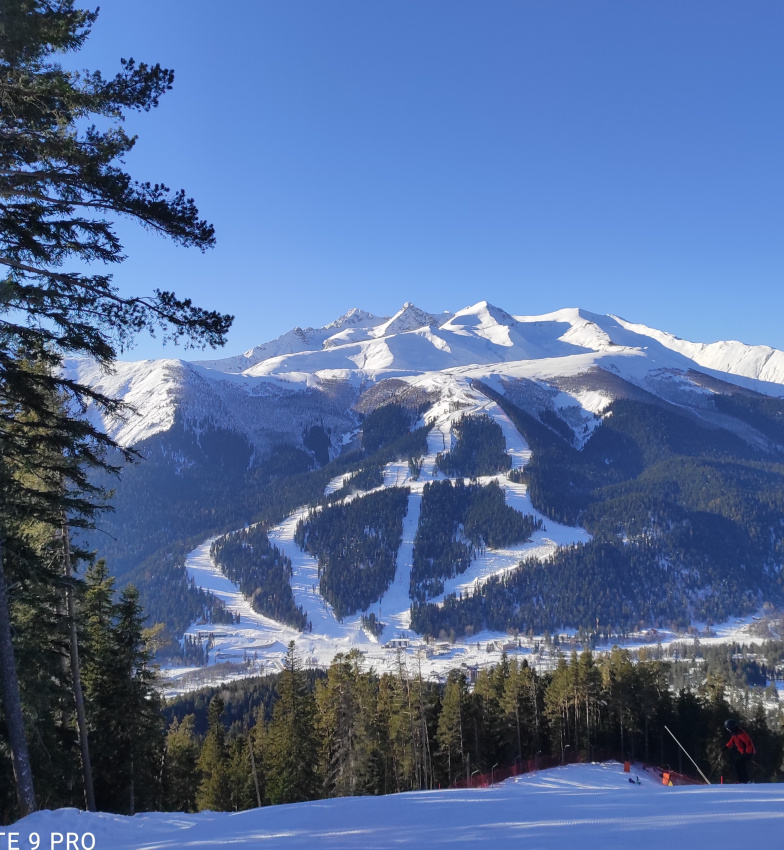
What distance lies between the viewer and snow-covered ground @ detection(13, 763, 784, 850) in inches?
328

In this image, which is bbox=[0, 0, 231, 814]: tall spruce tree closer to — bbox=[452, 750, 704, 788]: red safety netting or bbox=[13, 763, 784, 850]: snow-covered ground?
bbox=[13, 763, 784, 850]: snow-covered ground

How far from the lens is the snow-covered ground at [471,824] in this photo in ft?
27.3

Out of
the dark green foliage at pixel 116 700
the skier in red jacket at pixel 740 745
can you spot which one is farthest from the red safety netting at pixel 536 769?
the skier in red jacket at pixel 740 745

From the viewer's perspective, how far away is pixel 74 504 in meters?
15.7

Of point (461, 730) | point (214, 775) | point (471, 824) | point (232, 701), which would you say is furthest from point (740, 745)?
point (232, 701)

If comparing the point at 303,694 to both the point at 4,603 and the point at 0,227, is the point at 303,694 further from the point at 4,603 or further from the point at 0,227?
the point at 0,227

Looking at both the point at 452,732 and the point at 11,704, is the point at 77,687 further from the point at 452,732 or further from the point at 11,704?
the point at 452,732

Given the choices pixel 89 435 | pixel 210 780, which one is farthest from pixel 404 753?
pixel 89 435

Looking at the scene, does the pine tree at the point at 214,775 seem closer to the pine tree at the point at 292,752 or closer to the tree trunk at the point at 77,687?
the pine tree at the point at 292,752

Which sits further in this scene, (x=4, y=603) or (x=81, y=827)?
(x=4, y=603)

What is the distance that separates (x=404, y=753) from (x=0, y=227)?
41040 mm

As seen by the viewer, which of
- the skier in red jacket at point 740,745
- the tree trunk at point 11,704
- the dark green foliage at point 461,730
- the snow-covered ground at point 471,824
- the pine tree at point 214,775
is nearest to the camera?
the snow-covered ground at point 471,824

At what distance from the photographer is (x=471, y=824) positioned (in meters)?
9.59

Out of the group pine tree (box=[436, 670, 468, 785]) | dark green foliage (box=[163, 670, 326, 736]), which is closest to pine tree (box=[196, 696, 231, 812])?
pine tree (box=[436, 670, 468, 785])
